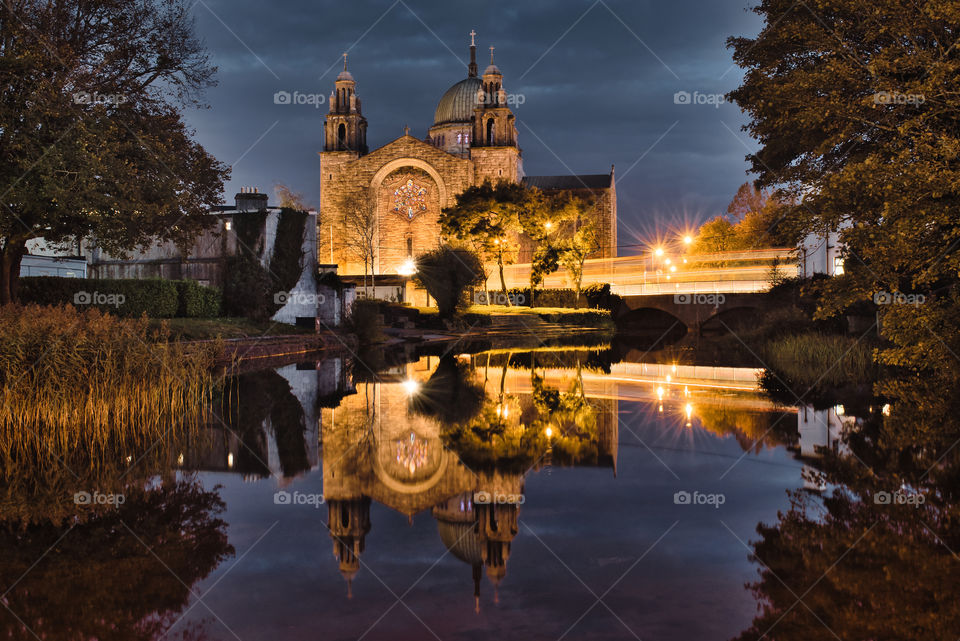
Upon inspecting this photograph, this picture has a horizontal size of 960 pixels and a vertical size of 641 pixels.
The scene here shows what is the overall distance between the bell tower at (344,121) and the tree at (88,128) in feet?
159

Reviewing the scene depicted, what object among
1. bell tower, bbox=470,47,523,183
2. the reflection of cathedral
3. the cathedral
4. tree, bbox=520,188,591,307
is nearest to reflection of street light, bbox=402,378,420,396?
the reflection of cathedral

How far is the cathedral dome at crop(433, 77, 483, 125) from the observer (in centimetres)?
7238

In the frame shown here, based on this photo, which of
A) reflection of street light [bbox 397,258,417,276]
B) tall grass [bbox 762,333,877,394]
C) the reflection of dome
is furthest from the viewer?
reflection of street light [bbox 397,258,417,276]

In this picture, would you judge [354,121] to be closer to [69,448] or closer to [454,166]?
[454,166]

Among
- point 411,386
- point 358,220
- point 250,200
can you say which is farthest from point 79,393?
point 358,220

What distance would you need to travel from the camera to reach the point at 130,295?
834 inches

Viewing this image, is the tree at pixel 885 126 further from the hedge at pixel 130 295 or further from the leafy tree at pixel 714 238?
the leafy tree at pixel 714 238

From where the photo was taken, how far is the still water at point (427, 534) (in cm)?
309

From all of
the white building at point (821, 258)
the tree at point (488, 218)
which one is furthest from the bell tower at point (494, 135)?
the white building at point (821, 258)

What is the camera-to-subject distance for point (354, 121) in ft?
217

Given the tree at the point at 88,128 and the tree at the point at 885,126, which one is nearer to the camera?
the tree at the point at 885,126

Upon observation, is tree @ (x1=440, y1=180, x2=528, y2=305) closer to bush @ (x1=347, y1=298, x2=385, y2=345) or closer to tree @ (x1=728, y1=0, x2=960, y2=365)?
bush @ (x1=347, y1=298, x2=385, y2=345)

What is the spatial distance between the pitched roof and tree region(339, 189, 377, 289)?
63.3 feet

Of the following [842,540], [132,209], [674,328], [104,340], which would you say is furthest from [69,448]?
[674,328]
